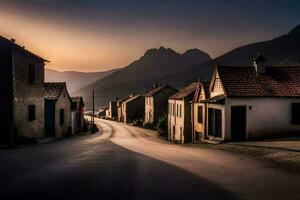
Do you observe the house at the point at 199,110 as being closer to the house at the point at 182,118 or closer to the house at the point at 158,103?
the house at the point at 182,118

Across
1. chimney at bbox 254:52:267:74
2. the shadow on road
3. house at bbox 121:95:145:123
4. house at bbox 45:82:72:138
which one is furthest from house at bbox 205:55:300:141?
house at bbox 121:95:145:123

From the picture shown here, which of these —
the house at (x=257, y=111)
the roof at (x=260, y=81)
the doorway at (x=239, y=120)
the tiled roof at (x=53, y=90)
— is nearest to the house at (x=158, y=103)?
the tiled roof at (x=53, y=90)

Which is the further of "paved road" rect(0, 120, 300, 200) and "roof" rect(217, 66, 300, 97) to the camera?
Answer: "roof" rect(217, 66, 300, 97)

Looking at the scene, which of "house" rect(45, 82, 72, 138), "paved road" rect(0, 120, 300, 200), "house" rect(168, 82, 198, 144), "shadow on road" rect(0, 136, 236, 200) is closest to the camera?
"shadow on road" rect(0, 136, 236, 200)

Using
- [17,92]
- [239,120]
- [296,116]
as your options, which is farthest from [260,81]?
[17,92]

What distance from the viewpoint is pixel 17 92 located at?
86.6 ft

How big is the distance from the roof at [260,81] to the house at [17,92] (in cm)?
1521

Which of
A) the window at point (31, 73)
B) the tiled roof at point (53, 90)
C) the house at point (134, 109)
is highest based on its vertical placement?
the window at point (31, 73)

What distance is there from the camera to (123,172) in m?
12.5

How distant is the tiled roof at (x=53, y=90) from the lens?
40.1m

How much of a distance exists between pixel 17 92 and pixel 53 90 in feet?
50.6

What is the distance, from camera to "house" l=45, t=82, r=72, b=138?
129 ft

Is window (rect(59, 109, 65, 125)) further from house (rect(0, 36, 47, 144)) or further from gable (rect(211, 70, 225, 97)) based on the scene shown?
gable (rect(211, 70, 225, 97))

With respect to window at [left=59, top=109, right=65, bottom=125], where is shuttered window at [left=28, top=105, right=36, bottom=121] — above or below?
above
